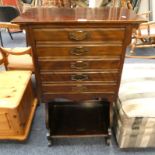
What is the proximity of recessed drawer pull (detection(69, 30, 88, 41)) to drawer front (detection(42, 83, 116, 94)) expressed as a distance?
0.94 ft

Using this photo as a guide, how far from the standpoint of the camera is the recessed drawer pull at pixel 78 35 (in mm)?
919

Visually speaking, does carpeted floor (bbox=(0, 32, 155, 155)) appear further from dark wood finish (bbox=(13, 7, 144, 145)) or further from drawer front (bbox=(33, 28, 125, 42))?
drawer front (bbox=(33, 28, 125, 42))

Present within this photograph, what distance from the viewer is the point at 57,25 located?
0.90 m

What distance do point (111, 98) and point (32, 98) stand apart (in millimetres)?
809

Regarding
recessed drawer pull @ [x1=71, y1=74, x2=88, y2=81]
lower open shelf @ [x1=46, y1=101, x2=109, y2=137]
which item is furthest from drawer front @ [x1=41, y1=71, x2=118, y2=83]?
lower open shelf @ [x1=46, y1=101, x2=109, y2=137]

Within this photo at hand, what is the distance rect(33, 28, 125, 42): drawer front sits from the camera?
91cm

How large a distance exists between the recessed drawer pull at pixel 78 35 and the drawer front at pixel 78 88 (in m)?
0.29

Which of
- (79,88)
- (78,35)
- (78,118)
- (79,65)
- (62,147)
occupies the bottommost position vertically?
(62,147)

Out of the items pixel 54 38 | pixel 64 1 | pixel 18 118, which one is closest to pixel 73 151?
pixel 18 118

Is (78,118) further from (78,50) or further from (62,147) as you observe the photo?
(78,50)

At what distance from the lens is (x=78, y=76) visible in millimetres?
1070

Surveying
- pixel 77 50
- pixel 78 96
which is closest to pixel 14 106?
pixel 78 96

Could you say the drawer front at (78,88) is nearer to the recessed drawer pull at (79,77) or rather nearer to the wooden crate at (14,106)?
the recessed drawer pull at (79,77)

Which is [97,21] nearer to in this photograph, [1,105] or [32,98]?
[1,105]
